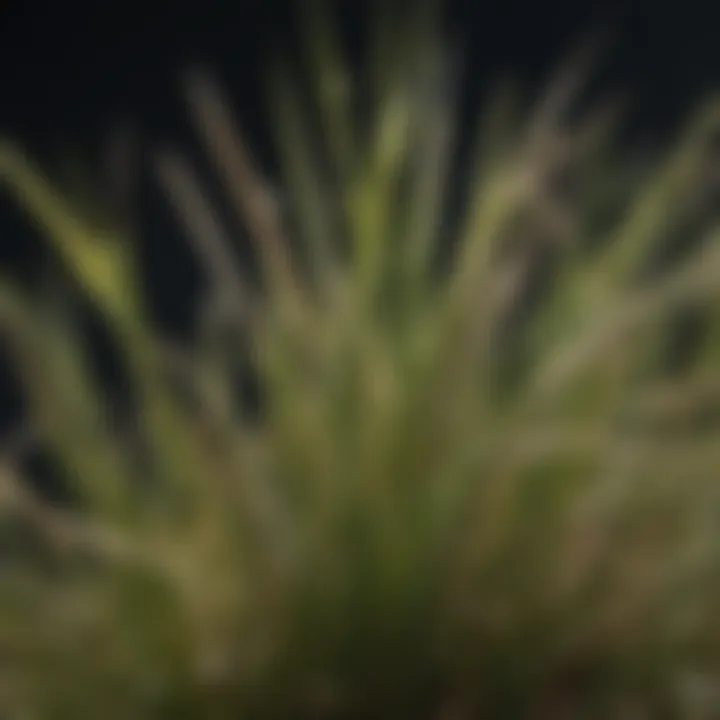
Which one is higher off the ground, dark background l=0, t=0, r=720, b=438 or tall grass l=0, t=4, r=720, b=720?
dark background l=0, t=0, r=720, b=438

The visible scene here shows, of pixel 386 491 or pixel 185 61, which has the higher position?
pixel 185 61

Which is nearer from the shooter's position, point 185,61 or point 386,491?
point 386,491

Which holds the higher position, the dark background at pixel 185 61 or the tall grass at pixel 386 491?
the dark background at pixel 185 61

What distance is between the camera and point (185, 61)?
5.37ft

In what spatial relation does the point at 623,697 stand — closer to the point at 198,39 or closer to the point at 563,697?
the point at 563,697

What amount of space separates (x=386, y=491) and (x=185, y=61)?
30.5 inches

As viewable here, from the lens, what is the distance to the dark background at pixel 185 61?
1592 millimetres

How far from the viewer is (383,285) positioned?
3.24 feet

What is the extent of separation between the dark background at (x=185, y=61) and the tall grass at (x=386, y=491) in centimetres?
57

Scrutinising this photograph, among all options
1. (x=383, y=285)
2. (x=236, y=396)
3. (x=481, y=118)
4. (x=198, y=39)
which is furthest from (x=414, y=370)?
(x=198, y=39)

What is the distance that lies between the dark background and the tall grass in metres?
0.57

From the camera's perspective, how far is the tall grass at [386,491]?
95 centimetres

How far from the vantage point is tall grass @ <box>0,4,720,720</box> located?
3.10 feet

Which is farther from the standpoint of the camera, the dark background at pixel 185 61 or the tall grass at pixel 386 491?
the dark background at pixel 185 61
